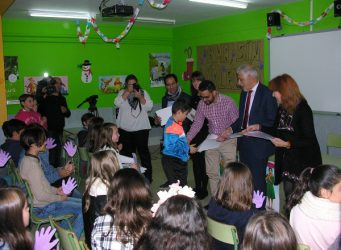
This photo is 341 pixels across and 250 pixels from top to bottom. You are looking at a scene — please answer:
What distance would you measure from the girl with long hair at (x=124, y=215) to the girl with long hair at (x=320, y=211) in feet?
2.71

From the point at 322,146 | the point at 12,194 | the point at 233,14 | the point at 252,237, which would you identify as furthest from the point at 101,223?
the point at 233,14

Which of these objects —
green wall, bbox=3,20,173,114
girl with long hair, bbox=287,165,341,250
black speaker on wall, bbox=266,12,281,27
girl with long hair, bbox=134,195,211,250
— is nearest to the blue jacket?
girl with long hair, bbox=287,165,341,250

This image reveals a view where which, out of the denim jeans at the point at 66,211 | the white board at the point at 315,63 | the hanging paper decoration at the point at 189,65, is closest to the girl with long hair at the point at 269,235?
the denim jeans at the point at 66,211

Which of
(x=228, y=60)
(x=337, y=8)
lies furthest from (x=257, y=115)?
(x=228, y=60)

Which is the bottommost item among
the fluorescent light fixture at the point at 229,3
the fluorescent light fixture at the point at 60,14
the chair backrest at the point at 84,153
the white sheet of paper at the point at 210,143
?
the chair backrest at the point at 84,153

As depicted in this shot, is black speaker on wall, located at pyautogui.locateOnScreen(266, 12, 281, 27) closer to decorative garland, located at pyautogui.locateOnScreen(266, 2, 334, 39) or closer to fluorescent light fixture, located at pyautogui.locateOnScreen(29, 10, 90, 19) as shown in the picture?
decorative garland, located at pyautogui.locateOnScreen(266, 2, 334, 39)

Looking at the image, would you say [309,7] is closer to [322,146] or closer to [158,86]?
[322,146]

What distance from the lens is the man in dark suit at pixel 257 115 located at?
335cm

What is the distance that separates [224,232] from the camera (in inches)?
73.4

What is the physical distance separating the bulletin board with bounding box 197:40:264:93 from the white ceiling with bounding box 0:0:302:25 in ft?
1.98

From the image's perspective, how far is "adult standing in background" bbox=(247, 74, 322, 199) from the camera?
2.80m

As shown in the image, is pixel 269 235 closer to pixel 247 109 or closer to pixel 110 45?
pixel 247 109

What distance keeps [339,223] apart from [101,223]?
3.94 ft

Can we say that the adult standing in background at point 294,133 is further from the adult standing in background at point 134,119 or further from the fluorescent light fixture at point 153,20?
the fluorescent light fixture at point 153,20
